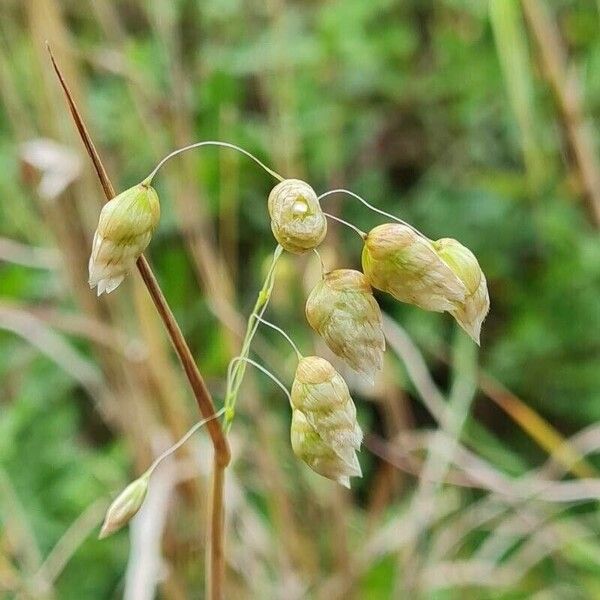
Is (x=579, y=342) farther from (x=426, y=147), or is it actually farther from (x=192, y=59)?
(x=192, y=59)

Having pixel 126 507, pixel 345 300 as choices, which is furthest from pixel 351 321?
pixel 126 507

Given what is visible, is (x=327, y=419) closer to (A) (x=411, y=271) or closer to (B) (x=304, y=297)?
(A) (x=411, y=271)

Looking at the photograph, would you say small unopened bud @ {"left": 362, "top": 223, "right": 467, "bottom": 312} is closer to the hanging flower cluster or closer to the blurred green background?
the hanging flower cluster

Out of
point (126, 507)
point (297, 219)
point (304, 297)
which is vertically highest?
point (297, 219)

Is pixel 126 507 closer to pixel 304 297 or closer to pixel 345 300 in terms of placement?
pixel 345 300

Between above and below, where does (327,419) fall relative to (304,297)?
above

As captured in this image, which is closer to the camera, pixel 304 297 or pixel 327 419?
pixel 327 419

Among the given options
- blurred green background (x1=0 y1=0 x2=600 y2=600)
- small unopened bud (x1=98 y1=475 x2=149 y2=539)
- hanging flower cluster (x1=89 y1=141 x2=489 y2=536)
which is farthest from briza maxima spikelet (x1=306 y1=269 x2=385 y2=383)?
blurred green background (x1=0 y1=0 x2=600 y2=600)
